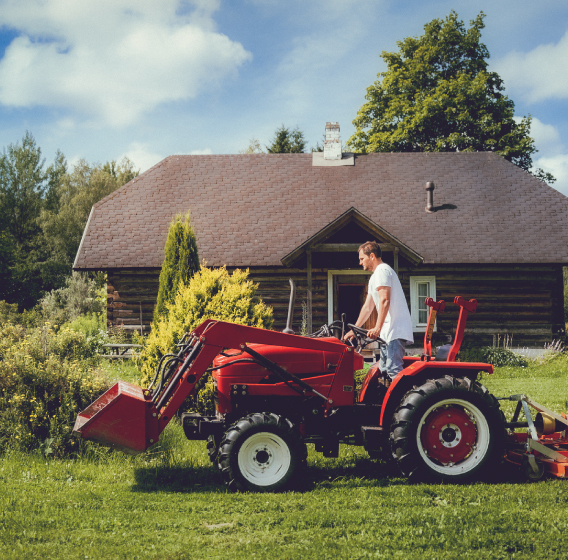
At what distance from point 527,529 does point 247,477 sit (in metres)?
2.08

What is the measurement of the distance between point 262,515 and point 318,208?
13814mm

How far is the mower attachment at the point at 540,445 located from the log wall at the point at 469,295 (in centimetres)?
1108

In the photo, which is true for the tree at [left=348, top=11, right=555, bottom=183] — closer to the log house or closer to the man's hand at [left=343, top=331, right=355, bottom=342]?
the log house

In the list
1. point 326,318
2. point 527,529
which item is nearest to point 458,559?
point 527,529

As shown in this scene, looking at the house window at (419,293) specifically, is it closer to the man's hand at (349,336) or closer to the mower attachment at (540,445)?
the mower attachment at (540,445)

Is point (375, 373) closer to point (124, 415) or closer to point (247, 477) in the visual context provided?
point (247, 477)

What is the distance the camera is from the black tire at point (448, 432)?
15.6ft

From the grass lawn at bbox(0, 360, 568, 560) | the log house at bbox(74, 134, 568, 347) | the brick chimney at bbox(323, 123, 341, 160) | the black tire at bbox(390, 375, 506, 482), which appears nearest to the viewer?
the grass lawn at bbox(0, 360, 568, 560)

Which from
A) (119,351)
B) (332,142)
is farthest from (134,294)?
(332,142)

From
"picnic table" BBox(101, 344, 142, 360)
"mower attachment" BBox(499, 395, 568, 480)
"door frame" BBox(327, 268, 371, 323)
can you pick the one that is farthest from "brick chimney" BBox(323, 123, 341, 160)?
"mower attachment" BBox(499, 395, 568, 480)

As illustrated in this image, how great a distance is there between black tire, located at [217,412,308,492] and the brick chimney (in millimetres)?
15730

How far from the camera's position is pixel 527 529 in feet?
12.6

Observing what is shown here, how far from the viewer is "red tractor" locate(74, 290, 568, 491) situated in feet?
15.2

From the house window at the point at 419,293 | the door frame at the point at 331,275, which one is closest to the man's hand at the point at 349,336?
the door frame at the point at 331,275
